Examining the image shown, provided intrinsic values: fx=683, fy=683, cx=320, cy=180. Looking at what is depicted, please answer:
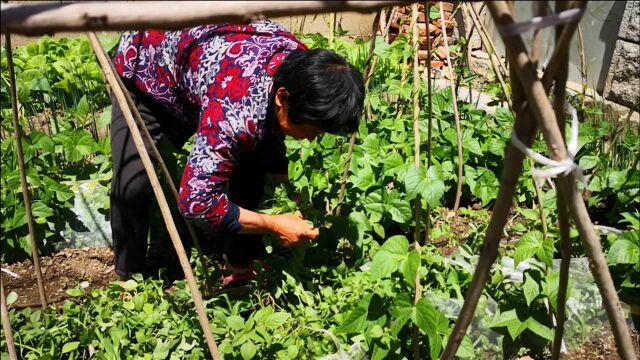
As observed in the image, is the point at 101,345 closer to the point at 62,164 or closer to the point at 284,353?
the point at 284,353

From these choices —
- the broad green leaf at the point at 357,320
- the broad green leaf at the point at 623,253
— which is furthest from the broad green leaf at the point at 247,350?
the broad green leaf at the point at 623,253

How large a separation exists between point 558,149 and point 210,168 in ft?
3.66

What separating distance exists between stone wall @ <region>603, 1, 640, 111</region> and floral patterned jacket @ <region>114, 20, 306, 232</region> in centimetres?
247

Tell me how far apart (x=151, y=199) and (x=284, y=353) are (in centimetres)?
83

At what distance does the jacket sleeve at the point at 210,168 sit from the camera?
1.93 m

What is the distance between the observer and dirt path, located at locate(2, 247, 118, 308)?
264 centimetres

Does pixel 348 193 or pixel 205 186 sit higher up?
pixel 205 186

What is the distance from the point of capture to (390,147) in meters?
2.78

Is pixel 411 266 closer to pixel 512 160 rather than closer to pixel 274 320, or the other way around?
pixel 274 320

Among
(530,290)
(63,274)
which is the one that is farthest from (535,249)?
(63,274)

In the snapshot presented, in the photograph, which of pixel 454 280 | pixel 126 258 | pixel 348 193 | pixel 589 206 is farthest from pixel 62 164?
pixel 589 206

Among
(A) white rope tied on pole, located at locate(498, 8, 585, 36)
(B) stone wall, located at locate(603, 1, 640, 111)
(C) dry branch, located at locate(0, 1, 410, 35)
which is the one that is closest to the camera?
(C) dry branch, located at locate(0, 1, 410, 35)

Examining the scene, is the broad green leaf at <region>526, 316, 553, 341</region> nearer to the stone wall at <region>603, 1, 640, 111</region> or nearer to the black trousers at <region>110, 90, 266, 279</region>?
the black trousers at <region>110, 90, 266, 279</region>

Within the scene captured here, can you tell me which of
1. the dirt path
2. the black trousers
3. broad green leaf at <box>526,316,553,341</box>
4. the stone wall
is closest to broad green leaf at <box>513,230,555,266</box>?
broad green leaf at <box>526,316,553,341</box>
